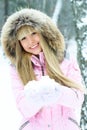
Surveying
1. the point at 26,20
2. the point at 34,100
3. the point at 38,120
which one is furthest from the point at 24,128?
the point at 26,20

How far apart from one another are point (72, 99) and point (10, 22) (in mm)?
775

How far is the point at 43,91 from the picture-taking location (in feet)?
9.73

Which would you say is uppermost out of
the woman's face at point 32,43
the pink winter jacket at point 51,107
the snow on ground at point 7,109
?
the woman's face at point 32,43

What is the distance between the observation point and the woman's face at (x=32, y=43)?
132 inches

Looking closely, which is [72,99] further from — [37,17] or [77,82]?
[37,17]

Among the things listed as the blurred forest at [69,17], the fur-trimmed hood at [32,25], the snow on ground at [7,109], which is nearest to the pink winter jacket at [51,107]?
the fur-trimmed hood at [32,25]

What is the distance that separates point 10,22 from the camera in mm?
3428

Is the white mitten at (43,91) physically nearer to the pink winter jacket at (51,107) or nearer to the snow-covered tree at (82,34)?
the pink winter jacket at (51,107)

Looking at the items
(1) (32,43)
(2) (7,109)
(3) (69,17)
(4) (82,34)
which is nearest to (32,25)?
(1) (32,43)

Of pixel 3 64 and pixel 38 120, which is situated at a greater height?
pixel 38 120

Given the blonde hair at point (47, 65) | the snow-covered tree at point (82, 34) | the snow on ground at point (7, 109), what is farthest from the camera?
the snow on ground at point (7, 109)

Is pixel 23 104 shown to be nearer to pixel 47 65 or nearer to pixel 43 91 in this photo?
pixel 43 91

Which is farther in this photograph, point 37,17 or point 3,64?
point 3,64

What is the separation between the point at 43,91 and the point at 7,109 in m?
6.32
